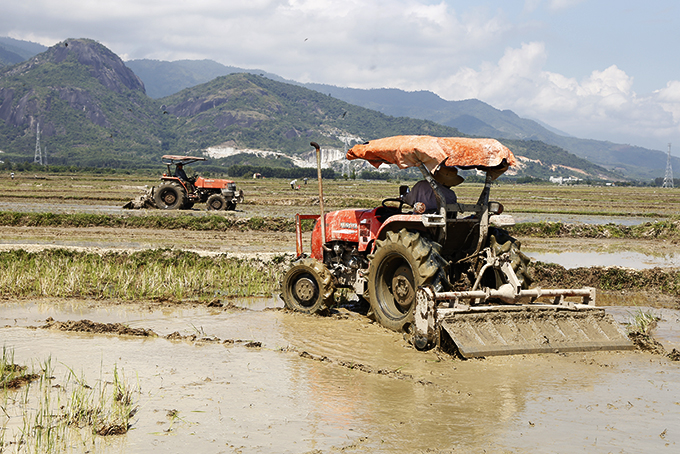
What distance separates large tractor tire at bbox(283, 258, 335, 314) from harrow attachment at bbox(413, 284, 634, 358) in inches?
82.1

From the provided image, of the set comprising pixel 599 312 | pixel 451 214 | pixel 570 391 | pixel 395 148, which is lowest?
pixel 570 391

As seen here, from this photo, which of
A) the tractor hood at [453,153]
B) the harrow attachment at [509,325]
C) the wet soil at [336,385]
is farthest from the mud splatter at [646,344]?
the tractor hood at [453,153]

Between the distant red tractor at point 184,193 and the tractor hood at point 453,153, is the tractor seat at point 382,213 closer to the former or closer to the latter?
the tractor hood at point 453,153

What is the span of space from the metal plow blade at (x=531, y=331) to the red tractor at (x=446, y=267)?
0.01 m

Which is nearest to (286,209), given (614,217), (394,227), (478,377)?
(614,217)

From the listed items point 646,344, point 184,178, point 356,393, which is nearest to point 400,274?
point 356,393

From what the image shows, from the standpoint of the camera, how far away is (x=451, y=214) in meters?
8.02

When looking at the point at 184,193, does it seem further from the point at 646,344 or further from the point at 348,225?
the point at 646,344

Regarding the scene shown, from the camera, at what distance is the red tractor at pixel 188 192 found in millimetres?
27783

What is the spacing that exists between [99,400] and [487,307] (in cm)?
436

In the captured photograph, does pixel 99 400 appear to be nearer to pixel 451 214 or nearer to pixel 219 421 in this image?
pixel 219 421

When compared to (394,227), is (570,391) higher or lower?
lower

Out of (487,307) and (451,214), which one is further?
(451,214)

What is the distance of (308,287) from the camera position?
957cm
